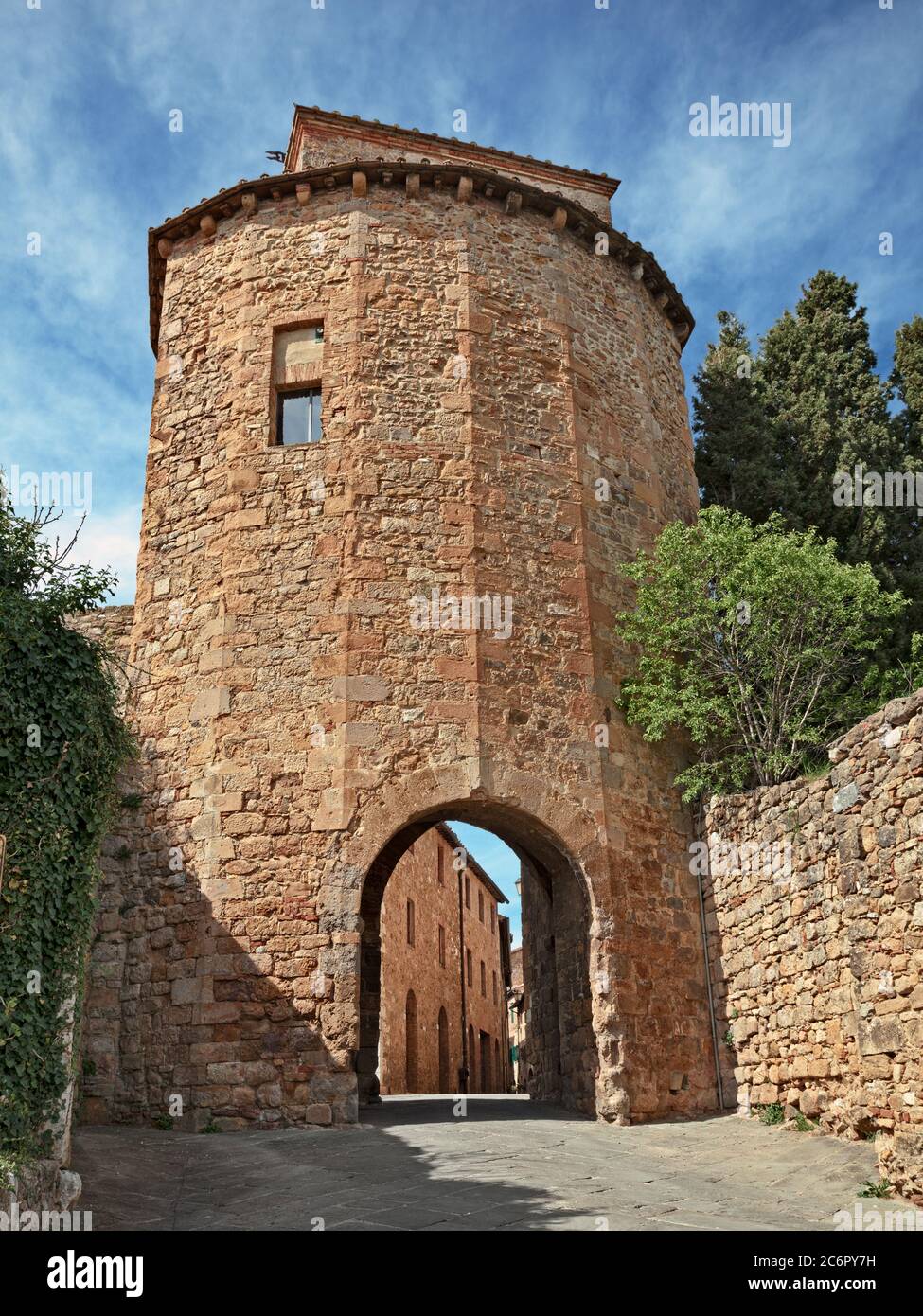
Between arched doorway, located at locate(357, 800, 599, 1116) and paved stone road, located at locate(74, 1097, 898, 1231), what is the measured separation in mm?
1303

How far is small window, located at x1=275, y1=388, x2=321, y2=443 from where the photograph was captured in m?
12.3

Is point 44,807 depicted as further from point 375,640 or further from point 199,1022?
point 375,640

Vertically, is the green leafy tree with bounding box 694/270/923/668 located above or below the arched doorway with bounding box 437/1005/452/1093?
above

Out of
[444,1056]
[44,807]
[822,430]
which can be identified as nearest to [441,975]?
[444,1056]

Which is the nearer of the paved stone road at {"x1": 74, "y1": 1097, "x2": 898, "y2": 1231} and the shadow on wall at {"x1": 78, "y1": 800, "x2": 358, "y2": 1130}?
the paved stone road at {"x1": 74, "y1": 1097, "x2": 898, "y2": 1231}

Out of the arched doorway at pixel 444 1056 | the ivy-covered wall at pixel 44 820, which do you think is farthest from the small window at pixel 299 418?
the arched doorway at pixel 444 1056

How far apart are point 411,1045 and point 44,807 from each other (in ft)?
55.9

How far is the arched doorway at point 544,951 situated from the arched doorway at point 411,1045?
27.0ft

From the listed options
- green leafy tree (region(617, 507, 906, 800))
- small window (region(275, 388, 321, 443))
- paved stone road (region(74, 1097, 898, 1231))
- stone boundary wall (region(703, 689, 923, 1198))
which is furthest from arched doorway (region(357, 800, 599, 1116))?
small window (region(275, 388, 321, 443))

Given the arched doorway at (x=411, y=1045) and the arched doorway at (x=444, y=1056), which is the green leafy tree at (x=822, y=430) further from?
the arched doorway at (x=444, y=1056)

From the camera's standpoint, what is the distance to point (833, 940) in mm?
9062

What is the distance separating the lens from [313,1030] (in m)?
9.82

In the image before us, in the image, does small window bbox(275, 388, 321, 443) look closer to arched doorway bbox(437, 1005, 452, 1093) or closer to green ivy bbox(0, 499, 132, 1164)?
green ivy bbox(0, 499, 132, 1164)

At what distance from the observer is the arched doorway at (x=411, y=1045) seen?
71.2 ft
